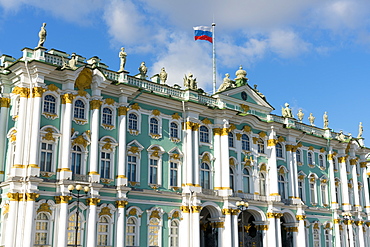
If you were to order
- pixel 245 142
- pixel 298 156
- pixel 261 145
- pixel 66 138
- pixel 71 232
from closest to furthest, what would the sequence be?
pixel 71 232
pixel 66 138
pixel 245 142
pixel 261 145
pixel 298 156

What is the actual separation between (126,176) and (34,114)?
867 cm

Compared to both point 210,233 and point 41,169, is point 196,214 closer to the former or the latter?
point 210,233

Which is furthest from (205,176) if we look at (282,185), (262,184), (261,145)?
(282,185)

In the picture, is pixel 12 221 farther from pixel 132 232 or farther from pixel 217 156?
pixel 217 156

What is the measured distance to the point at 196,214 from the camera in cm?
4241

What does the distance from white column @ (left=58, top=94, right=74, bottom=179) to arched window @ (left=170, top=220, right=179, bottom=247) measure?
1051 cm

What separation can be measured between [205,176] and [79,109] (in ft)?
43.4

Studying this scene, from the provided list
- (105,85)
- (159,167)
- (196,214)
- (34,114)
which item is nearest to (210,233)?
(196,214)

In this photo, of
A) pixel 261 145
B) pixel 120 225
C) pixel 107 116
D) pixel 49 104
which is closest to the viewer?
pixel 49 104

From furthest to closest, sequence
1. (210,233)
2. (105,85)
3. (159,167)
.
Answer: (210,233), (159,167), (105,85)

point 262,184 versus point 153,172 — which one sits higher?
point 262,184

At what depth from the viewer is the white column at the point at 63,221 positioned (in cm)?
3428

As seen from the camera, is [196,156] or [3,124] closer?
[3,124]

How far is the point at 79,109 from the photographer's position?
38344 mm
